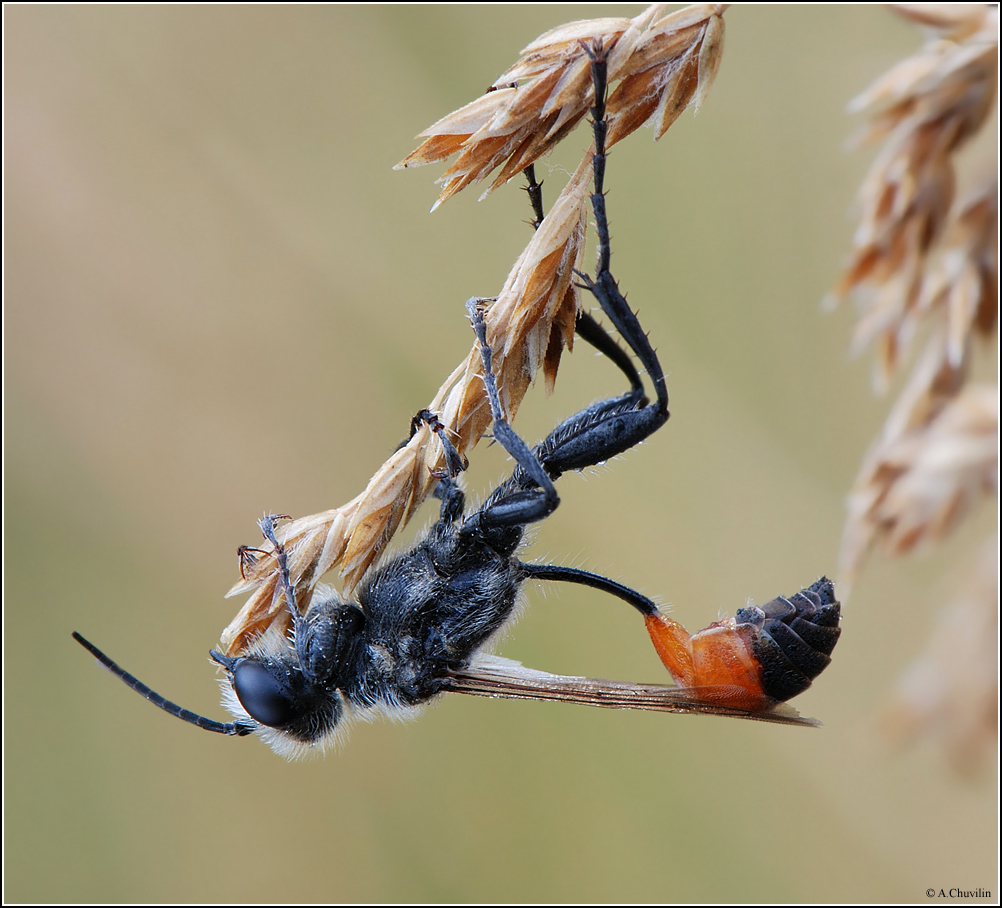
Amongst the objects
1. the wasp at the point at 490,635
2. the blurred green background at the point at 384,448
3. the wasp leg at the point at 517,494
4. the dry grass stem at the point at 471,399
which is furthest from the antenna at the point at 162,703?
the blurred green background at the point at 384,448

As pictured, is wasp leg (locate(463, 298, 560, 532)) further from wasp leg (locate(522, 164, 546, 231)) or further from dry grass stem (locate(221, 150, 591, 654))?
wasp leg (locate(522, 164, 546, 231))

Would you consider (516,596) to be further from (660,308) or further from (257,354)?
(257,354)

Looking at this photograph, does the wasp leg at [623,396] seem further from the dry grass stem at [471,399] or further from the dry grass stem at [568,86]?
the dry grass stem at [568,86]

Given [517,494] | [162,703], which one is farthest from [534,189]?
[162,703]

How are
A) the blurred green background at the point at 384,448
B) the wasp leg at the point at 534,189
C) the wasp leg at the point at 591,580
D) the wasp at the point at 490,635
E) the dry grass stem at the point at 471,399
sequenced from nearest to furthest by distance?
the dry grass stem at the point at 471,399
the wasp leg at the point at 534,189
the wasp at the point at 490,635
the wasp leg at the point at 591,580
the blurred green background at the point at 384,448

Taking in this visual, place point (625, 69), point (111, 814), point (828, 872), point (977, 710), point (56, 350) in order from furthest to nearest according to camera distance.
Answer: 1. point (111, 814)
2. point (56, 350)
3. point (828, 872)
4. point (977, 710)
5. point (625, 69)

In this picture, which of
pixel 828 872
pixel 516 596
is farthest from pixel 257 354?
pixel 828 872

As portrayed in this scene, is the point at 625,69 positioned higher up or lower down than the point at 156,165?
lower down
